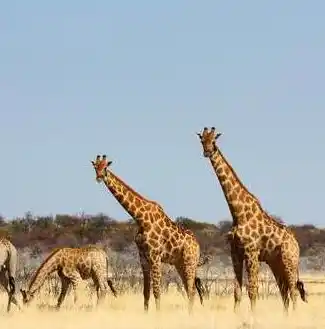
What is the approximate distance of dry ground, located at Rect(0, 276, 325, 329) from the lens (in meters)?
14.6

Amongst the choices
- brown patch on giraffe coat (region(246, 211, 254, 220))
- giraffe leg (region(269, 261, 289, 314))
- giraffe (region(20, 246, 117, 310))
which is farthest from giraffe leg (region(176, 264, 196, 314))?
giraffe (region(20, 246, 117, 310))

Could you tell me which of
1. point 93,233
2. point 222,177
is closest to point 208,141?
point 222,177

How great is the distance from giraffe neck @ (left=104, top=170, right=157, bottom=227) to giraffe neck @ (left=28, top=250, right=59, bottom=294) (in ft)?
11.6

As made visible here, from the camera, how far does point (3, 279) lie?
65.5 ft

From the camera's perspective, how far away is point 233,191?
1738cm

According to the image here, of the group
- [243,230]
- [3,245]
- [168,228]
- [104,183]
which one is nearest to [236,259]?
[243,230]

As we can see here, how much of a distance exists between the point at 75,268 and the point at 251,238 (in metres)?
5.90

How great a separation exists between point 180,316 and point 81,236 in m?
48.5

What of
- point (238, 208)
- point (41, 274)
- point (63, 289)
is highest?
point (238, 208)

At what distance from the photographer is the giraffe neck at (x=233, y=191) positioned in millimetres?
17172

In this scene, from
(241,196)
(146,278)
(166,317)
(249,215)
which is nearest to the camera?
(166,317)

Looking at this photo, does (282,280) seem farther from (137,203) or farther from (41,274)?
(41,274)

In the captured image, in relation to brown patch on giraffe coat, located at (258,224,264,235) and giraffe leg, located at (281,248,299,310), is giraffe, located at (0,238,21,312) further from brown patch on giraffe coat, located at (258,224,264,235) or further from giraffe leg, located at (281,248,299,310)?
giraffe leg, located at (281,248,299,310)

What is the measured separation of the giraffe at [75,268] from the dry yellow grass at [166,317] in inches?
18.3
